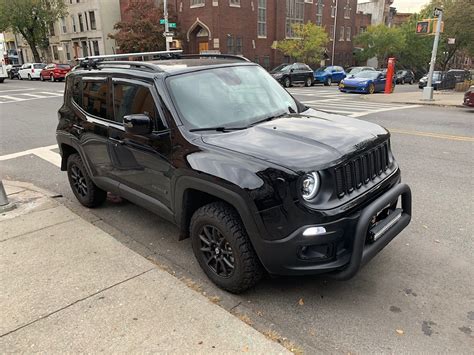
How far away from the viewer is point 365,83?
891 inches

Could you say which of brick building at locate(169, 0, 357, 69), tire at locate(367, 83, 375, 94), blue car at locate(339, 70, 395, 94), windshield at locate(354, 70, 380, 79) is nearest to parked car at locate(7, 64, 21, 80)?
brick building at locate(169, 0, 357, 69)

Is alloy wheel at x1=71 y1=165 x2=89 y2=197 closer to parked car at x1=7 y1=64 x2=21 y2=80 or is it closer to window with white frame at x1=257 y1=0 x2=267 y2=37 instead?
window with white frame at x1=257 y1=0 x2=267 y2=37

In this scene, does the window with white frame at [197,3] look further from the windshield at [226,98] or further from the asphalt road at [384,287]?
the windshield at [226,98]

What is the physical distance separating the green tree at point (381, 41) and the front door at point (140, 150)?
163ft

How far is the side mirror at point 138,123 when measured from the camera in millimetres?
3467

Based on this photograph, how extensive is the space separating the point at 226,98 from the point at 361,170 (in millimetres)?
1462

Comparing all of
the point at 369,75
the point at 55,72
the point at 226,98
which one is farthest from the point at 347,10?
the point at 226,98

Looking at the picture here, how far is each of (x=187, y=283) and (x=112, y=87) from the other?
2.28 meters

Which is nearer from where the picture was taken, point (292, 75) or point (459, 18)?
point (292, 75)

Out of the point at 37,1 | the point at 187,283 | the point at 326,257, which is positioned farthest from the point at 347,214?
the point at 37,1

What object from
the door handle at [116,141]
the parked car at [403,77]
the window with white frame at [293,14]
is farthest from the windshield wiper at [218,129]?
the window with white frame at [293,14]

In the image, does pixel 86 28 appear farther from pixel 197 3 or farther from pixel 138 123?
pixel 138 123

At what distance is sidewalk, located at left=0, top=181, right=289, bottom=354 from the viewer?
2697mm

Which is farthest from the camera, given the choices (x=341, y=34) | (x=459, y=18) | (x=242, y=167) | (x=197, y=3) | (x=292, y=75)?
(x=341, y=34)
